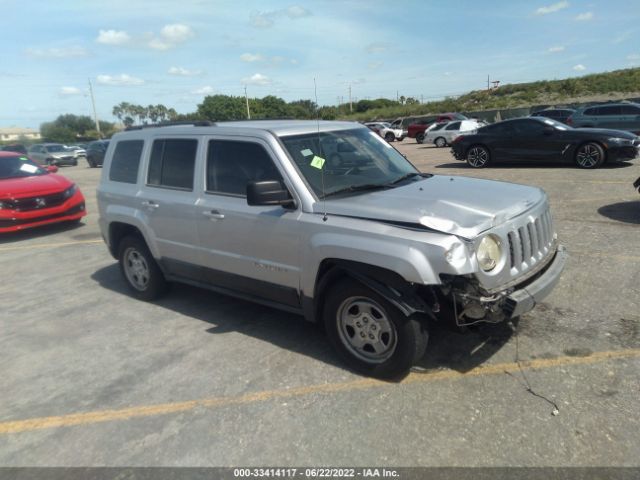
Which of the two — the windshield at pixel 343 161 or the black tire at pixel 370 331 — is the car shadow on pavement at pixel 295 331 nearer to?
the black tire at pixel 370 331

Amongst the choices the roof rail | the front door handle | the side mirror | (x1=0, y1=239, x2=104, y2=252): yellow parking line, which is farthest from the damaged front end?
(x1=0, y1=239, x2=104, y2=252): yellow parking line

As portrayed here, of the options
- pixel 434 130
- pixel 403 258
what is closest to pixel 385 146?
pixel 403 258

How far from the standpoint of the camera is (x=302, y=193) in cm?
384

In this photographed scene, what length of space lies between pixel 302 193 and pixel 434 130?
78.9 ft

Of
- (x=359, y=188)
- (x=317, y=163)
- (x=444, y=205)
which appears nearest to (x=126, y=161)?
→ (x=317, y=163)


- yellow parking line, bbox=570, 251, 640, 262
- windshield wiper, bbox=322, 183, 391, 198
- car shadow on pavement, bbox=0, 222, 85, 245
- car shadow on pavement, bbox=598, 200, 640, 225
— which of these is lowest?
car shadow on pavement, bbox=0, 222, 85, 245

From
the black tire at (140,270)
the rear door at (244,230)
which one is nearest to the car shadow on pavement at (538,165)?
the rear door at (244,230)

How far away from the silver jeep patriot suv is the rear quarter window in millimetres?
50

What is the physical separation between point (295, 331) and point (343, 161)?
5.42 feet

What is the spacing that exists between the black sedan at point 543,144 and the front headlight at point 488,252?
11.1 m

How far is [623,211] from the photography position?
797cm

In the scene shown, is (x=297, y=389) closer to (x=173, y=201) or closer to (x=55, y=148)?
(x=173, y=201)

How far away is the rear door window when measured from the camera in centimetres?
479

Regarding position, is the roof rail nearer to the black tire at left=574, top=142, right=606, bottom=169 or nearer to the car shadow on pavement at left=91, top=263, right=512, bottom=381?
the car shadow on pavement at left=91, top=263, right=512, bottom=381
